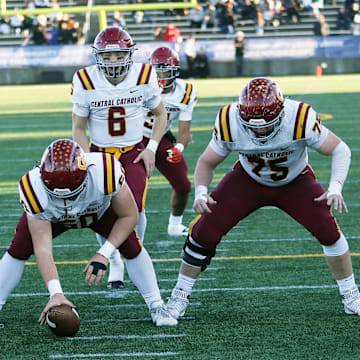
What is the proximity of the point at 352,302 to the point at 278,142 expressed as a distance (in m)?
0.94

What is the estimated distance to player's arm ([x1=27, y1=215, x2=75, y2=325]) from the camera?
142 inches

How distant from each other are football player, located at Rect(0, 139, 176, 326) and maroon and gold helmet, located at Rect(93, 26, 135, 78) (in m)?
1.15

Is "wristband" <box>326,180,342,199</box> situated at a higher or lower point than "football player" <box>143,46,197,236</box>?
higher

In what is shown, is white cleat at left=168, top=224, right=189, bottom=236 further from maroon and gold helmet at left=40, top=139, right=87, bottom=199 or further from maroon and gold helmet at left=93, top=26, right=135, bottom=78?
maroon and gold helmet at left=40, top=139, right=87, bottom=199

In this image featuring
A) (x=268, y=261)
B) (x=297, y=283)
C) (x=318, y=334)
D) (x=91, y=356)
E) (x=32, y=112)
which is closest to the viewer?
(x=91, y=356)

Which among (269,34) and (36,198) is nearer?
(36,198)

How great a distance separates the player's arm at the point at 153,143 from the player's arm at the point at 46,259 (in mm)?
1195

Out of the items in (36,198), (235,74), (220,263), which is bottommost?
(235,74)

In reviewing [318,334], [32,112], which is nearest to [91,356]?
[318,334]

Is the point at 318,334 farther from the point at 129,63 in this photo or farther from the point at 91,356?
the point at 129,63

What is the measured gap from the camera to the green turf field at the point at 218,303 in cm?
365

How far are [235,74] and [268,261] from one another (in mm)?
19404

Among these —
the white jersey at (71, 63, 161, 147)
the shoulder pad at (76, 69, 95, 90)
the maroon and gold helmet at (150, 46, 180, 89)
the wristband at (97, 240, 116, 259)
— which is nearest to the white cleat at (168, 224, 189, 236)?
the maroon and gold helmet at (150, 46, 180, 89)

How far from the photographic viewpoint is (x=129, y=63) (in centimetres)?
491
